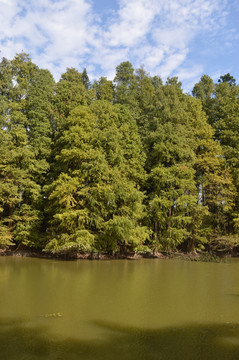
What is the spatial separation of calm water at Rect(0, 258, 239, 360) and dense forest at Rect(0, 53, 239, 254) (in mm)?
8164

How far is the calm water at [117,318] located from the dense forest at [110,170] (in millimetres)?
8164

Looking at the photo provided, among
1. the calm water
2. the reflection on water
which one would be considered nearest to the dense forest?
the calm water

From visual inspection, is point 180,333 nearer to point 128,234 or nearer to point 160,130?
point 128,234

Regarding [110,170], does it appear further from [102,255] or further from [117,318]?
[117,318]

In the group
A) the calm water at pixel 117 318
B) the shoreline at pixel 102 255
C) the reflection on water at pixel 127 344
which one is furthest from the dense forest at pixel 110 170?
the reflection on water at pixel 127 344

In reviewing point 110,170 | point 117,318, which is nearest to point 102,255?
point 110,170

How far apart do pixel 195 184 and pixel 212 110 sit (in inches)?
402

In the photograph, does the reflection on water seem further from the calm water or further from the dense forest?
the dense forest

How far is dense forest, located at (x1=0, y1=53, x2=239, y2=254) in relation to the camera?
2209 cm

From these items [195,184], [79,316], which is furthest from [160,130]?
[79,316]

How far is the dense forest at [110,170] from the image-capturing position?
72.5 feet

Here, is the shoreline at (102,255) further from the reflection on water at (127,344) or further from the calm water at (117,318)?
the reflection on water at (127,344)

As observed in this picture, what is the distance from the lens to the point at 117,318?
26.2 feet

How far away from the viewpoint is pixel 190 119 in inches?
1131
